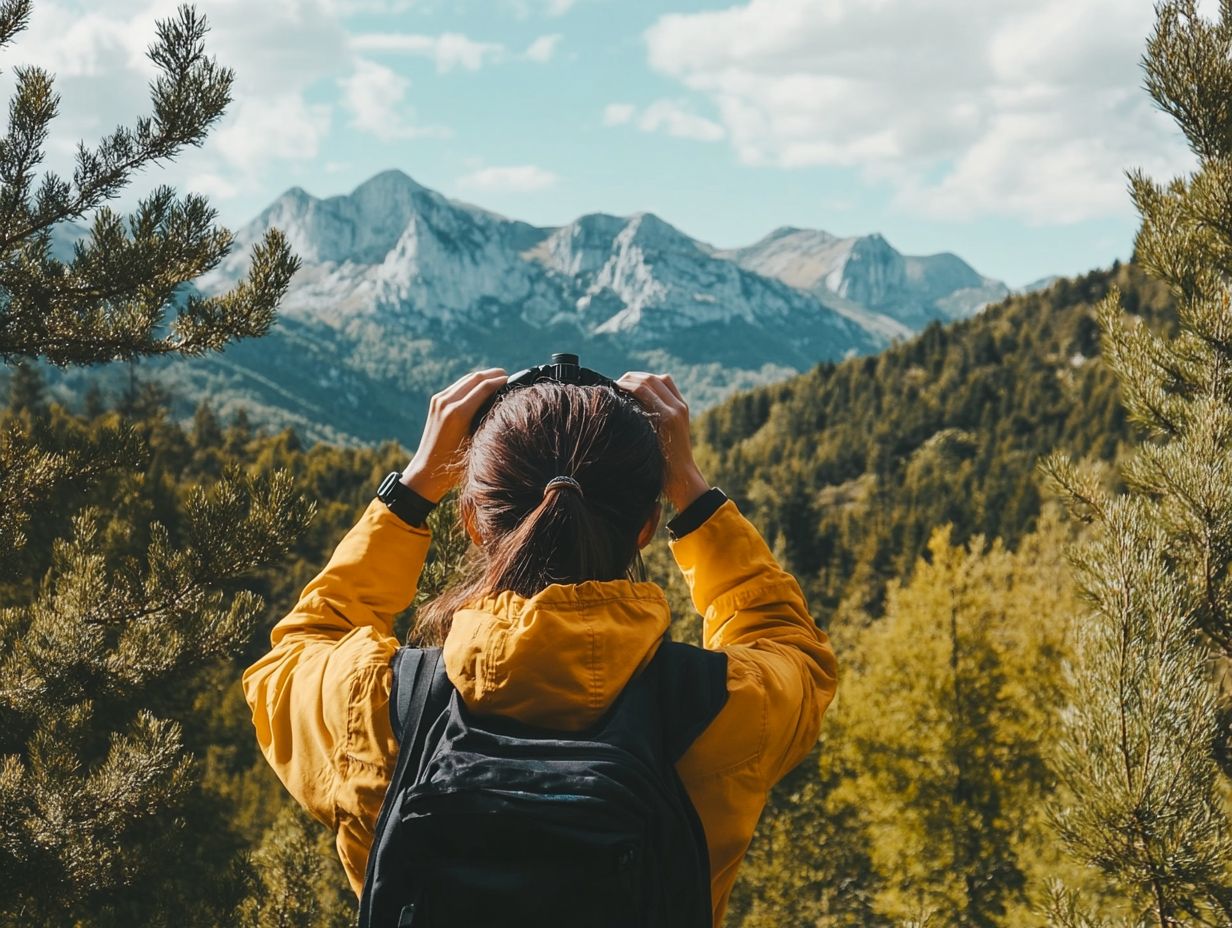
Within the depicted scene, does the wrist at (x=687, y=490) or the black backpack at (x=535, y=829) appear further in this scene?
the wrist at (x=687, y=490)

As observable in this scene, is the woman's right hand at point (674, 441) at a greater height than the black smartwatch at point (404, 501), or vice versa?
the woman's right hand at point (674, 441)

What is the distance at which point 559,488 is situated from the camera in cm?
185

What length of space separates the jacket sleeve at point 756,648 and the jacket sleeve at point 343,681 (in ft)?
2.17

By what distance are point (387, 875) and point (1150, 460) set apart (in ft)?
12.8

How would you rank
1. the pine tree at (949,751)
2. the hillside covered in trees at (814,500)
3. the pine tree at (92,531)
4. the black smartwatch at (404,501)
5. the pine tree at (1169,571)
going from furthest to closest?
the pine tree at (949,751) < the hillside covered in trees at (814,500) < the pine tree at (92,531) < the pine tree at (1169,571) < the black smartwatch at (404,501)

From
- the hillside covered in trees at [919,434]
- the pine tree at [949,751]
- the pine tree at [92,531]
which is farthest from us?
the hillside covered in trees at [919,434]

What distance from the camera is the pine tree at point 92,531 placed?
4.36 metres

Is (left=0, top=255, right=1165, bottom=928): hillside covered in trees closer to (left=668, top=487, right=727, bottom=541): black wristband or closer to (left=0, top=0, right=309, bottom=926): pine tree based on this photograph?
(left=0, top=0, right=309, bottom=926): pine tree

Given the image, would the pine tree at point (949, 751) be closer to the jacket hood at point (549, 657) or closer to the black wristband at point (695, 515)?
the black wristband at point (695, 515)

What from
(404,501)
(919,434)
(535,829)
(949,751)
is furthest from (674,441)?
(919,434)

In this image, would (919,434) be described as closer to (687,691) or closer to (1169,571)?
(1169,571)

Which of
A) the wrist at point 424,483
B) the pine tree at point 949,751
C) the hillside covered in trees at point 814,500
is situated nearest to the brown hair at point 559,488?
the wrist at point 424,483

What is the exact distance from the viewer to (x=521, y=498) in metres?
1.94

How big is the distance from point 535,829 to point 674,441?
980 millimetres
